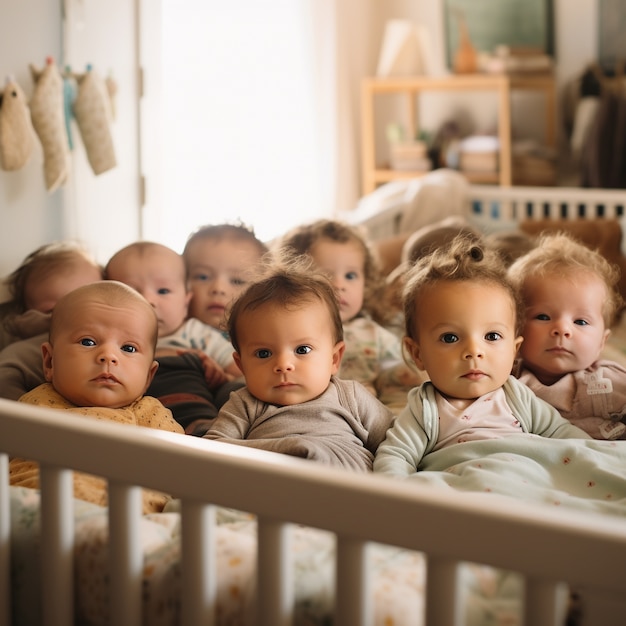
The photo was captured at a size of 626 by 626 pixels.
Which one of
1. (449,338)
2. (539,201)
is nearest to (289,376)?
(449,338)

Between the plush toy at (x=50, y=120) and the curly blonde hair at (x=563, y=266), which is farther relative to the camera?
the plush toy at (x=50, y=120)

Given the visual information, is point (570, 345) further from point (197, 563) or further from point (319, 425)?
point (197, 563)

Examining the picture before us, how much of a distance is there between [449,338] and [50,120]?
1.22m

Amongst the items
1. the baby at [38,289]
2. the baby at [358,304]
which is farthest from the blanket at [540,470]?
the baby at [38,289]

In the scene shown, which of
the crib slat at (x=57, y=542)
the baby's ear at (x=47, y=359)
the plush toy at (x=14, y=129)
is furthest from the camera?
the plush toy at (x=14, y=129)

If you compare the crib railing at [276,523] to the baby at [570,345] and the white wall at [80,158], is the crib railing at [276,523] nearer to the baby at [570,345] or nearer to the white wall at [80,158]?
the baby at [570,345]

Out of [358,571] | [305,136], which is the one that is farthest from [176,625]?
[305,136]

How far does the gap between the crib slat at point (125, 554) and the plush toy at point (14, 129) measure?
1.37m

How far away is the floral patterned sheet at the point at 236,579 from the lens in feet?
2.67

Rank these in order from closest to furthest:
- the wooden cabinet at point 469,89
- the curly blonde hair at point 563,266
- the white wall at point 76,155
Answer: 1. the curly blonde hair at point 563,266
2. the white wall at point 76,155
3. the wooden cabinet at point 469,89

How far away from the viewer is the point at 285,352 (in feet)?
3.95

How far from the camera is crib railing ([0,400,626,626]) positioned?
643 millimetres

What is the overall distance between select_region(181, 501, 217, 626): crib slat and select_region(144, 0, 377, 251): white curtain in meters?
2.07

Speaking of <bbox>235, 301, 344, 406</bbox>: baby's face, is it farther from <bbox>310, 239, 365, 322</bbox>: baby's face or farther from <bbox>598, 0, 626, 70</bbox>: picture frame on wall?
<bbox>598, 0, 626, 70</bbox>: picture frame on wall
